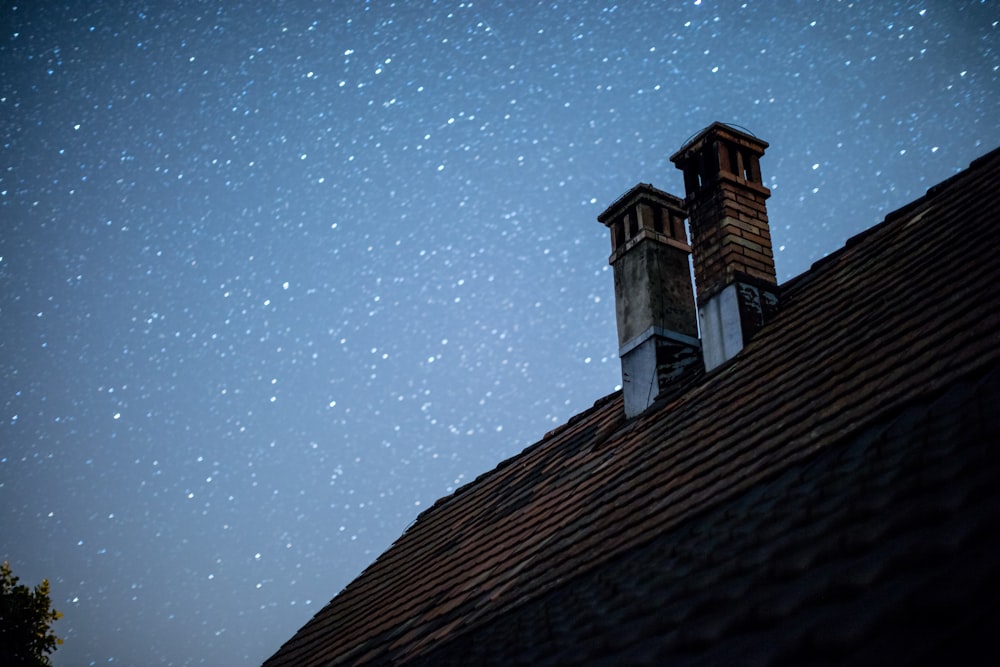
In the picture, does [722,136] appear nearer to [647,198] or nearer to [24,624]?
[647,198]

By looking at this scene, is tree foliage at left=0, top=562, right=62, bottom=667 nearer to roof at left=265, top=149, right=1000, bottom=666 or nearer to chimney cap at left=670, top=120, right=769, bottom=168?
roof at left=265, top=149, right=1000, bottom=666

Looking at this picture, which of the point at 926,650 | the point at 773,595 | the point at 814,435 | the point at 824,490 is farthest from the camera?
the point at 814,435

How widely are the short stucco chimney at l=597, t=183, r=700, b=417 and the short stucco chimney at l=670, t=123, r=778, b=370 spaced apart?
0.39 m

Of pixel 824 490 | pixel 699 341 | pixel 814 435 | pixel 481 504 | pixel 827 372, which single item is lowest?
pixel 824 490

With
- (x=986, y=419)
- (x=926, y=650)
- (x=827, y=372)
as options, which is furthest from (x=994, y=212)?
(x=926, y=650)

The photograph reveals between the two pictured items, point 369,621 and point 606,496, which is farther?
point 369,621

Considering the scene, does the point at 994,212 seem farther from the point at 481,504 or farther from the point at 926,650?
the point at 481,504

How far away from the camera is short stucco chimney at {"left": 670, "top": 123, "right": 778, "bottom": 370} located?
20.8ft

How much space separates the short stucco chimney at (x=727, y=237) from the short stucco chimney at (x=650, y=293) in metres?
0.39

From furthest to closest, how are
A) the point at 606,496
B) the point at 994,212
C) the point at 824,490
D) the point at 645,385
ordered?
1. the point at 645,385
2. the point at 606,496
3. the point at 994,212
4. the point at 824,490

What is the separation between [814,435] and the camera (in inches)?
154

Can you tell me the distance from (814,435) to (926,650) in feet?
7.14

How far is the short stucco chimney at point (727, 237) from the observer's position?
633 cm

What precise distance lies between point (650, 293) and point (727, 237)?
809mm
